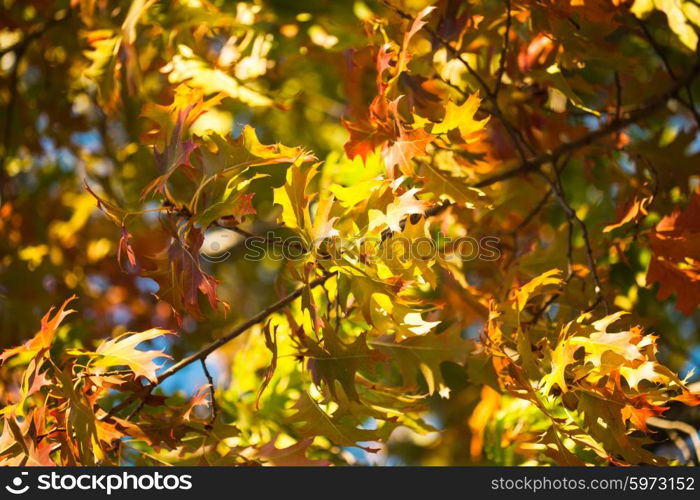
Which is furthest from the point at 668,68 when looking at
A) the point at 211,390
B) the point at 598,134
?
the point at 211,390

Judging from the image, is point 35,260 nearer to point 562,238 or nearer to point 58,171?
point 58,171

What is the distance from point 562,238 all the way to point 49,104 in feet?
5.09

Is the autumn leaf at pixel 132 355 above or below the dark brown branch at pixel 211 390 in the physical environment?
above

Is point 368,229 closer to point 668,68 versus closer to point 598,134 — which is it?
point 598,134

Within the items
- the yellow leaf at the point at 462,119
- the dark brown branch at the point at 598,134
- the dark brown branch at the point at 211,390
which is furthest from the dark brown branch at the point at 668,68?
the dark brown branch at the point at 211,390

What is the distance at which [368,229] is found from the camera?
1027 mm

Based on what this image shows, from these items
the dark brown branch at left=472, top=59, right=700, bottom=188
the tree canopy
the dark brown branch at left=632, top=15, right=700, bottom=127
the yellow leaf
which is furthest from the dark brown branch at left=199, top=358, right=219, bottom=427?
the dark brown branch at left=632, top=15, right=700, bottom=127

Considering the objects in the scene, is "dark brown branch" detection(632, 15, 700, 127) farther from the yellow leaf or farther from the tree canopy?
the yellow leaf

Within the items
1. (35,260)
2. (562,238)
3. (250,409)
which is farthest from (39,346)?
(35,260)

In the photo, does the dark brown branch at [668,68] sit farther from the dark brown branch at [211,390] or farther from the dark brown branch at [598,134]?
the dark brown branch at [211,390]

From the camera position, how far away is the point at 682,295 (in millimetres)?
1278

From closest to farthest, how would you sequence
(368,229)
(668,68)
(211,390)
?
1. (368,229)
2. (211,390)
3. (668,68)

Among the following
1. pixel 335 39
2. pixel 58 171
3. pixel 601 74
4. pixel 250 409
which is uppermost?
pixel 335 39

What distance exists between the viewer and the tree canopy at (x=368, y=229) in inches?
41.1
